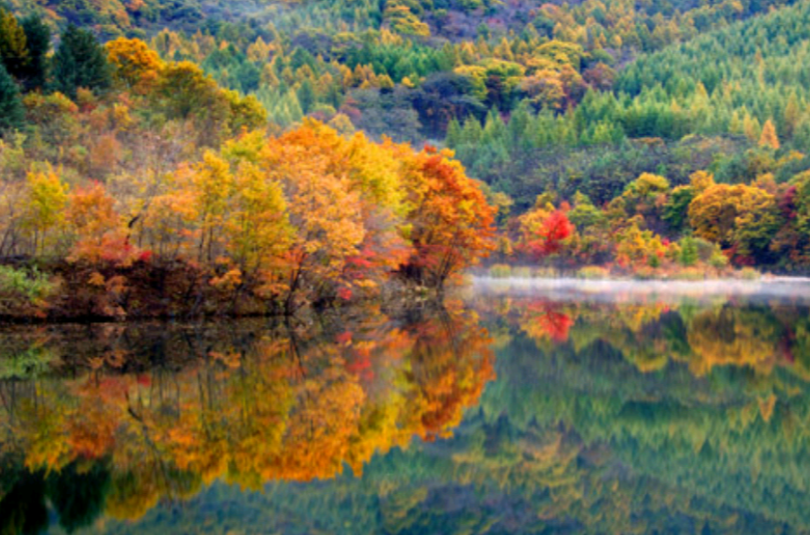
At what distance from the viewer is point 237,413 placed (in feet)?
48.3

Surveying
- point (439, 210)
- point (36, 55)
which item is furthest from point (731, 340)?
point (36, 55)

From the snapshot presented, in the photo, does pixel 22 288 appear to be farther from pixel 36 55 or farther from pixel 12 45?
pixel 36 55

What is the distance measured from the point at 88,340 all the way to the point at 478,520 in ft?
62.9

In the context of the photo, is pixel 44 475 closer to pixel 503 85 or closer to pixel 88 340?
pixel 88 340

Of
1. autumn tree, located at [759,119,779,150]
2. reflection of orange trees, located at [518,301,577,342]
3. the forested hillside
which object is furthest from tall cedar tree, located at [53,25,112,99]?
autumn tree, located at [759,119,779,150]

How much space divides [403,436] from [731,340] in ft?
54.4

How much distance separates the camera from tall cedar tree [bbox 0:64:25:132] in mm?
44281

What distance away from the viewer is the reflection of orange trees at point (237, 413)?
11.4 metres

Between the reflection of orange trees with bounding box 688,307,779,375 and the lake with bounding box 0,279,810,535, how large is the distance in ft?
0.68

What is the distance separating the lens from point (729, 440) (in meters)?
13.6

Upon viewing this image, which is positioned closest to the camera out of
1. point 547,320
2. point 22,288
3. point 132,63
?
point 22,288

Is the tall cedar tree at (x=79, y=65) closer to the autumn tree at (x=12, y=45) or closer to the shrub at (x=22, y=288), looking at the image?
the autumn tree at (x=12, y=45)

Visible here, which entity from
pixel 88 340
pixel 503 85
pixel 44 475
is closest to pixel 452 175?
pixel 88 340

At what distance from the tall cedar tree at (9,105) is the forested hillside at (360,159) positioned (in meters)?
0.11
